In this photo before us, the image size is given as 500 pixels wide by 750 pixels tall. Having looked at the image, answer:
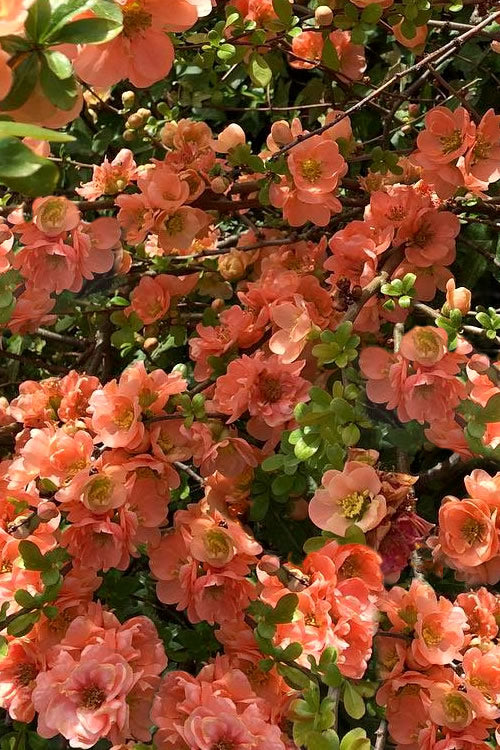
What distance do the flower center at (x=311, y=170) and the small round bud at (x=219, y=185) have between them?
0.13 metres

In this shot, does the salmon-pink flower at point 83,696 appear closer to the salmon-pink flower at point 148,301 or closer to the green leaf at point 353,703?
the green leaf at point 353,703

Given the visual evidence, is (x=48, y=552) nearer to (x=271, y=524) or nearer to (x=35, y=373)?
(x=271, y=524)

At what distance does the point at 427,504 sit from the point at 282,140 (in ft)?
1.96

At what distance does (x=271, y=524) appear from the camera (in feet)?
3.82

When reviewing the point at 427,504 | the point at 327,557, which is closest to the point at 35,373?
the point at 427,504

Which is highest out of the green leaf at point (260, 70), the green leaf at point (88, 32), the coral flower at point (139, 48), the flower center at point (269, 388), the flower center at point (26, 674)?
the green leaf at point (88, 32)

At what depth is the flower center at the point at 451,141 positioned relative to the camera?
1.13 m

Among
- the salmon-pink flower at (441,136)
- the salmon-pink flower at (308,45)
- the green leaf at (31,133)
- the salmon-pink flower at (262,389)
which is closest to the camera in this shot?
the green leaf at (31,133)

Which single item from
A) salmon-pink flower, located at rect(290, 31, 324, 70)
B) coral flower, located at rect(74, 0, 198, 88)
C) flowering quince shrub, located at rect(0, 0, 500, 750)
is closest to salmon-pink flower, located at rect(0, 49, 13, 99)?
flowering quince shrub, located at rect(0, 0, 500, 750)

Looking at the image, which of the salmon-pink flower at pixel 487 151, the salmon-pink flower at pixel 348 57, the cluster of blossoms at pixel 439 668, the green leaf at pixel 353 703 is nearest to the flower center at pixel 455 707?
the cluster of blossoms at pixel 439 668

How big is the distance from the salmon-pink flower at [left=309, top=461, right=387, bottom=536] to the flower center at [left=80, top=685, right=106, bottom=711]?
12.1 inches

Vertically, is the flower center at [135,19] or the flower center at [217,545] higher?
the flower center at [135,19]

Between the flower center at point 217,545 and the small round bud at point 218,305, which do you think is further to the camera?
the small round bud at point 218,305

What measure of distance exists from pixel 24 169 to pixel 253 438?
2.35 ft
